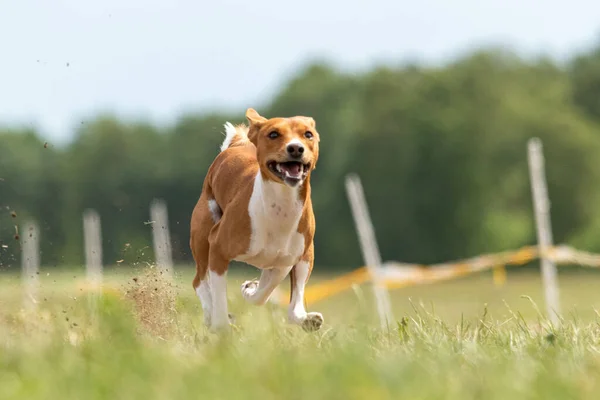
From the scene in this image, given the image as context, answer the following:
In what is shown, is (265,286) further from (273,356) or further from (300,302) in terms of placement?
(273,356)

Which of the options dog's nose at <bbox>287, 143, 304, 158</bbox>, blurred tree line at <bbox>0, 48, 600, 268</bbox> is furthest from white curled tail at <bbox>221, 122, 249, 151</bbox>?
blurred tree line at <bbox>0, 48, 600, 268</bbox>

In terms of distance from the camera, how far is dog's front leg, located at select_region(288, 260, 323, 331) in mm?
5586

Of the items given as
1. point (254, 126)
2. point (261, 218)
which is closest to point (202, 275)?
point (261, 218)

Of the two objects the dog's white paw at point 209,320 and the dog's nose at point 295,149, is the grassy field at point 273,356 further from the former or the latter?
the dog's nose at point 295,149

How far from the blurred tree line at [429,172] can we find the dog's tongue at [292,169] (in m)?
39.6

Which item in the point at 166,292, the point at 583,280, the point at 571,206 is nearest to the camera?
the point at 166,292

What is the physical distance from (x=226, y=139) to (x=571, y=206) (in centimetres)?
4297

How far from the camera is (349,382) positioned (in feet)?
10.7

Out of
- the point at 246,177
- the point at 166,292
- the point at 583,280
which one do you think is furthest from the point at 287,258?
the point at 583,280

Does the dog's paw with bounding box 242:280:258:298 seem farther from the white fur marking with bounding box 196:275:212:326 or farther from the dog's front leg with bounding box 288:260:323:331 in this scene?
the dog's front leg with bounding box 288:260:323:331

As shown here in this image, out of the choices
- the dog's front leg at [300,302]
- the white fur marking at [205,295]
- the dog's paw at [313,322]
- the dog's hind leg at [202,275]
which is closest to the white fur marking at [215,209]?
the dog's hind leg at [202,275]

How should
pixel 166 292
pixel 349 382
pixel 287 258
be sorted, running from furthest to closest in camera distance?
pixel 166 292 → pixel 287 258 → pixel 349 382

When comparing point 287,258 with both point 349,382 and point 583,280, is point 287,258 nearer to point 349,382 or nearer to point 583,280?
point 349,382

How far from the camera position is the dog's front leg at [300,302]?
5.59m
